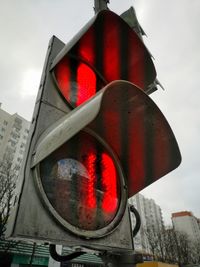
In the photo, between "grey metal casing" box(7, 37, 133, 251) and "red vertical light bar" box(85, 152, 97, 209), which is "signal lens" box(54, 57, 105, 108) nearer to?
"grey metal casing" box(7, 37, 133, 251)

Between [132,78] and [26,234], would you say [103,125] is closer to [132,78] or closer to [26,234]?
[132,78]

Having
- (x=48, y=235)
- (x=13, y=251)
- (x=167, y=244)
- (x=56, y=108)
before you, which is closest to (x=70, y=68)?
(x=56, y=108)

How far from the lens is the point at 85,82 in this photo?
6.32ft

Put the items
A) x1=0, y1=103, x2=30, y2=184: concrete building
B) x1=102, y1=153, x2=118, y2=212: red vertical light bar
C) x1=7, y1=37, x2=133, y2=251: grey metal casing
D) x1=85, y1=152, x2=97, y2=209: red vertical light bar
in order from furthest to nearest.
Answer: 1. x1=0, y1=103, x2=30, y2=184: concrete building
2. x1=102, y1=153, x2=118, y2=212: red vertical light bar
3. x1=85, y1=152, x2=97, y2=209: red vertical light bar
4. x1=7, y1=37, x2=133, y2=251: grey metal casing

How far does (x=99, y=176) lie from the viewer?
1552 millimetres

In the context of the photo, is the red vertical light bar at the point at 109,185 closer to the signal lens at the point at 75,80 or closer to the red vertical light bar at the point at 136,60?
the signal lens at the point at 75,80

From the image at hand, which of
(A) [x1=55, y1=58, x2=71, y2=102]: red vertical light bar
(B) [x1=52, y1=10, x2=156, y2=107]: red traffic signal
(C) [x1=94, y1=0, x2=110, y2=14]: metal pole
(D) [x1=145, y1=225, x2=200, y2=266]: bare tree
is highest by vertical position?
(D) [x1=145, y1=225, x2=200, y2=266]: bare tree

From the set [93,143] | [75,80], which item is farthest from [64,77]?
[93,143]

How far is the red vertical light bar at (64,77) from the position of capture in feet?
5.58

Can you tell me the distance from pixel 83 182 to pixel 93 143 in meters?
0.31

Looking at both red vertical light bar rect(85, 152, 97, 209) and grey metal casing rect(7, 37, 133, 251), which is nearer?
grey metal casing rect(7, 37, 133, 251)

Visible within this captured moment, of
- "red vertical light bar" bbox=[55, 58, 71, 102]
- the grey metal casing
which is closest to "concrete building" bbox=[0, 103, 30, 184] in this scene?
"red vertical light bar" bbox=[55, 58, 71, 102]

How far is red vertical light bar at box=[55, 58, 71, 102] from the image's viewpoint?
5.58ft

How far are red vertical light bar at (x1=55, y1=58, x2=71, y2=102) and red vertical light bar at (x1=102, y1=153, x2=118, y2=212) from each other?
0.55 m
